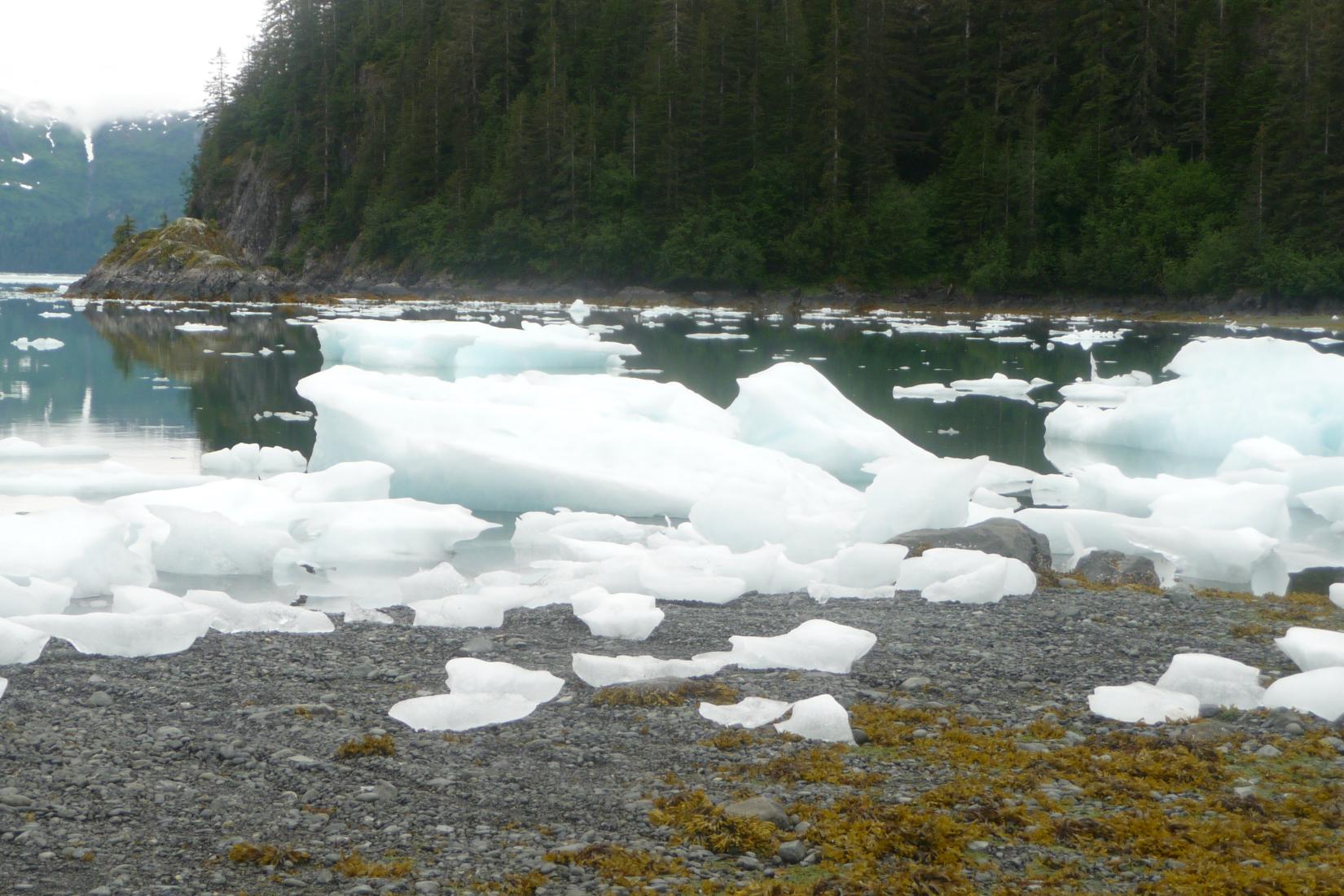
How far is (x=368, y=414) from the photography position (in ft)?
41.2

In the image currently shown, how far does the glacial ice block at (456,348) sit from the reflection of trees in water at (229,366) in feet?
5.46

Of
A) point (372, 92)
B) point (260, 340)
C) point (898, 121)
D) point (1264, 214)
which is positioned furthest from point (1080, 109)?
point (372, 92)

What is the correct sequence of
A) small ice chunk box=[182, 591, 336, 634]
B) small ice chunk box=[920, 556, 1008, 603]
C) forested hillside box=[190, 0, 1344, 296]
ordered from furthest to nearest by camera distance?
forested hillside box=[190, 0, 1344, 296]
small ice chunk box=[920, 556, 1008, 603]
small ice chunk box=[182, 591, 336, 634]

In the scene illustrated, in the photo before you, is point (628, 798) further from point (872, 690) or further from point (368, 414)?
point (368, 414)

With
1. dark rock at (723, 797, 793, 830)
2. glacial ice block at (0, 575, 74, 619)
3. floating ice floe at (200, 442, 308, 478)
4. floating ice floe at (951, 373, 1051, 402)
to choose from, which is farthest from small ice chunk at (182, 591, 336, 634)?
floating ice floe at (951, 373, 1051, 402)

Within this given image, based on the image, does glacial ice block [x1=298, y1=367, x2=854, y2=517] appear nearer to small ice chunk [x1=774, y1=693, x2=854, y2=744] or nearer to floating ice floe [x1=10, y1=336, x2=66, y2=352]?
small ice chunk [x1=774, y1=693, x2=854, y2=744]

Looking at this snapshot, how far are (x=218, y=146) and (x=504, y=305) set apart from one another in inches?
1676

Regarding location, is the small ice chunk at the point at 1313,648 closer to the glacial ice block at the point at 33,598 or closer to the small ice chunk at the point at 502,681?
the small ice chunk at the point at 502,681

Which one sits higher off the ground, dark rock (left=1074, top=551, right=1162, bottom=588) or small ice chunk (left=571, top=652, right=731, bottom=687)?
small ice chunk (left=571, top=652, right=731, bottom=687)

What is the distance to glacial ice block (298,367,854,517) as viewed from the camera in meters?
11.8

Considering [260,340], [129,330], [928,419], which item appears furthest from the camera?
[129,330]

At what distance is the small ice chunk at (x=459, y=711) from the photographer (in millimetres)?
5414

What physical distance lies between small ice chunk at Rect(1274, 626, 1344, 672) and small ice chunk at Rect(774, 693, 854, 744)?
251cm

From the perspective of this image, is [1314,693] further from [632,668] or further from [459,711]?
[459,711]
